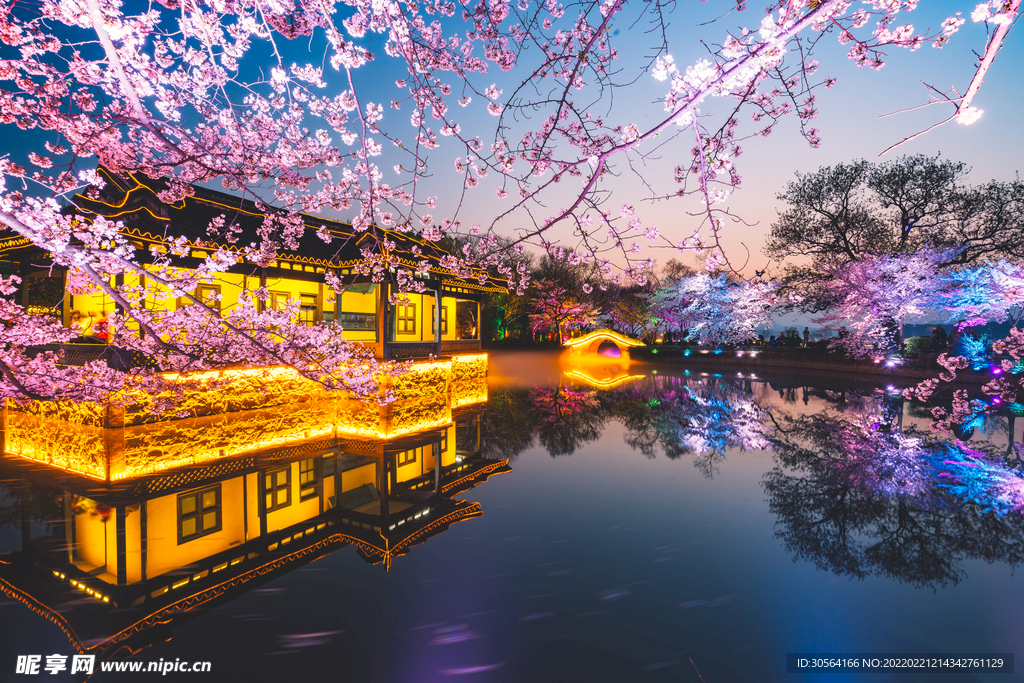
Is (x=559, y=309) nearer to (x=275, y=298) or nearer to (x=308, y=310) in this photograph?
(x=308, y=310)

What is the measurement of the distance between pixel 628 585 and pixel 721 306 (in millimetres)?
30308

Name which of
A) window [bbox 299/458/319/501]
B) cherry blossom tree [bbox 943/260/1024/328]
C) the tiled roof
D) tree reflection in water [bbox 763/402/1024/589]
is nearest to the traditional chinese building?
the tiled roof

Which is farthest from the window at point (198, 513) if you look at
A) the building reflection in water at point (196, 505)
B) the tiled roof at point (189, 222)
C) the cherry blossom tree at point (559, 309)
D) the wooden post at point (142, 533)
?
the cherry blossom tree at point (559, 309)

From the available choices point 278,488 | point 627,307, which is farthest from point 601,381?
point 627,307

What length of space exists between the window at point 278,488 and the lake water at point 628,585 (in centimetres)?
75

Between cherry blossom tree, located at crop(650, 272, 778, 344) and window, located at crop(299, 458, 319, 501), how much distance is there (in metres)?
28.7

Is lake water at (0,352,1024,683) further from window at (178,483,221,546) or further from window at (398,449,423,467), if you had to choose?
window at (178,483,221,546)

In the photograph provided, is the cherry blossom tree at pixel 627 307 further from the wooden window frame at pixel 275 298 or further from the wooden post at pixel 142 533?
the wooden post at pixel 142 533

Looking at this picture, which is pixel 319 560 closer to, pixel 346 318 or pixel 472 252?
pixel 472 252

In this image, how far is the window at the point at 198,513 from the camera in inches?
194

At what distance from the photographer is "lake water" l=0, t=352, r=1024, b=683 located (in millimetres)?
2996

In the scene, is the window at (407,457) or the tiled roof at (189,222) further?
the tiled roof at (189,222)

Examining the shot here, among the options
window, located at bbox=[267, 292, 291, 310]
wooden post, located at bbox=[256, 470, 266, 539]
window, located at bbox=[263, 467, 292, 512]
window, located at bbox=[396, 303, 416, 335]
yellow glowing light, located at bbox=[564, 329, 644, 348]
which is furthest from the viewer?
yellow glowing light, located at bbox=[564, 329, 644, 348]

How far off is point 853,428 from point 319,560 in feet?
38.6
